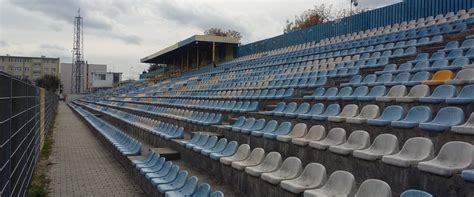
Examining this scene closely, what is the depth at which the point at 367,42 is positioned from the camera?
12.2 meters

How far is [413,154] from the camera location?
3.35 meters

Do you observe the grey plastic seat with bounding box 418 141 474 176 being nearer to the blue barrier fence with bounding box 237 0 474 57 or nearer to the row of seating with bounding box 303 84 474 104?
the row of seating with bounding box 303 84 474 104

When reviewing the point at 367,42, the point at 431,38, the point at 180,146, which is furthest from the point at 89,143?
the point at 431,38

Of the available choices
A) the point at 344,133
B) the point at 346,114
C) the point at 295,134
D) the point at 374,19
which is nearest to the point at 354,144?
the point at 344,133

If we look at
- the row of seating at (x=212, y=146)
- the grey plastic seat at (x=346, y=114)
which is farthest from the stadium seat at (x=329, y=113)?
the row of seating at (x=212, y=146)

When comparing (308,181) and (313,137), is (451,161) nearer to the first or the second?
(308,181)

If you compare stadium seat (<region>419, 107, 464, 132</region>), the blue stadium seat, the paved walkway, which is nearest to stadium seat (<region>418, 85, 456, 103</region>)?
the blue stadium seat

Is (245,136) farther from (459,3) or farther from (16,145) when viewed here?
(459,3)

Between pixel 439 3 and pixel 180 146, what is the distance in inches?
367

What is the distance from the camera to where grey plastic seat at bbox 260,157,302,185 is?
3.82m

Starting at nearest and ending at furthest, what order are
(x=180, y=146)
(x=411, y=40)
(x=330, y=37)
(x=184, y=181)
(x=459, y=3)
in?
(x=184, y=181) < (x=180, y=146) < (x=411, y=40) < (x=459, y=3) < (x=330, y=37)

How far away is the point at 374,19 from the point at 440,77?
991 cm

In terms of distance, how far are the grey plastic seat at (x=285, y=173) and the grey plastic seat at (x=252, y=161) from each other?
21.2 inches

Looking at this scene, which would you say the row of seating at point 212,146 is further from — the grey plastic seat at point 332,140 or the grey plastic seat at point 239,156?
the grey plastic seat at point 332,140
